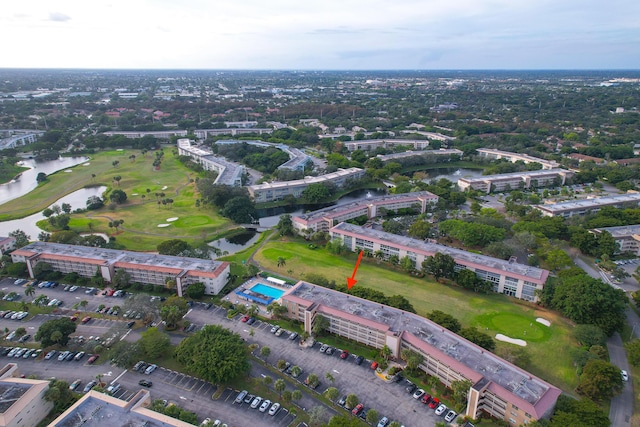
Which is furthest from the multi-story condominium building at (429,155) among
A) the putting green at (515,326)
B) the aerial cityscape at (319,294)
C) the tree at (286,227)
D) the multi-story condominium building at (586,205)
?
the putting green at (515,326)

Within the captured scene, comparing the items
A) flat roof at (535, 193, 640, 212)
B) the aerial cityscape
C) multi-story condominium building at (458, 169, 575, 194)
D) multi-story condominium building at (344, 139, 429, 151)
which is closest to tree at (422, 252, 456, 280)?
the aerial cityscape

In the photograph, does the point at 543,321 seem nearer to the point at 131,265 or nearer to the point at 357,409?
the point at 357,409

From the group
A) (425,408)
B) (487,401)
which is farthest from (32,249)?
(487,401)

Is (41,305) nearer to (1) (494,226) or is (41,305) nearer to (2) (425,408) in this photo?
(2) (425,408)

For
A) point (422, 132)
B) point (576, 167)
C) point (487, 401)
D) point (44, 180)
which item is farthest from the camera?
point (422, 132)

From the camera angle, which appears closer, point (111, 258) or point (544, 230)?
point (111, 258)

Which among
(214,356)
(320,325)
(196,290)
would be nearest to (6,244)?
(196,290)
